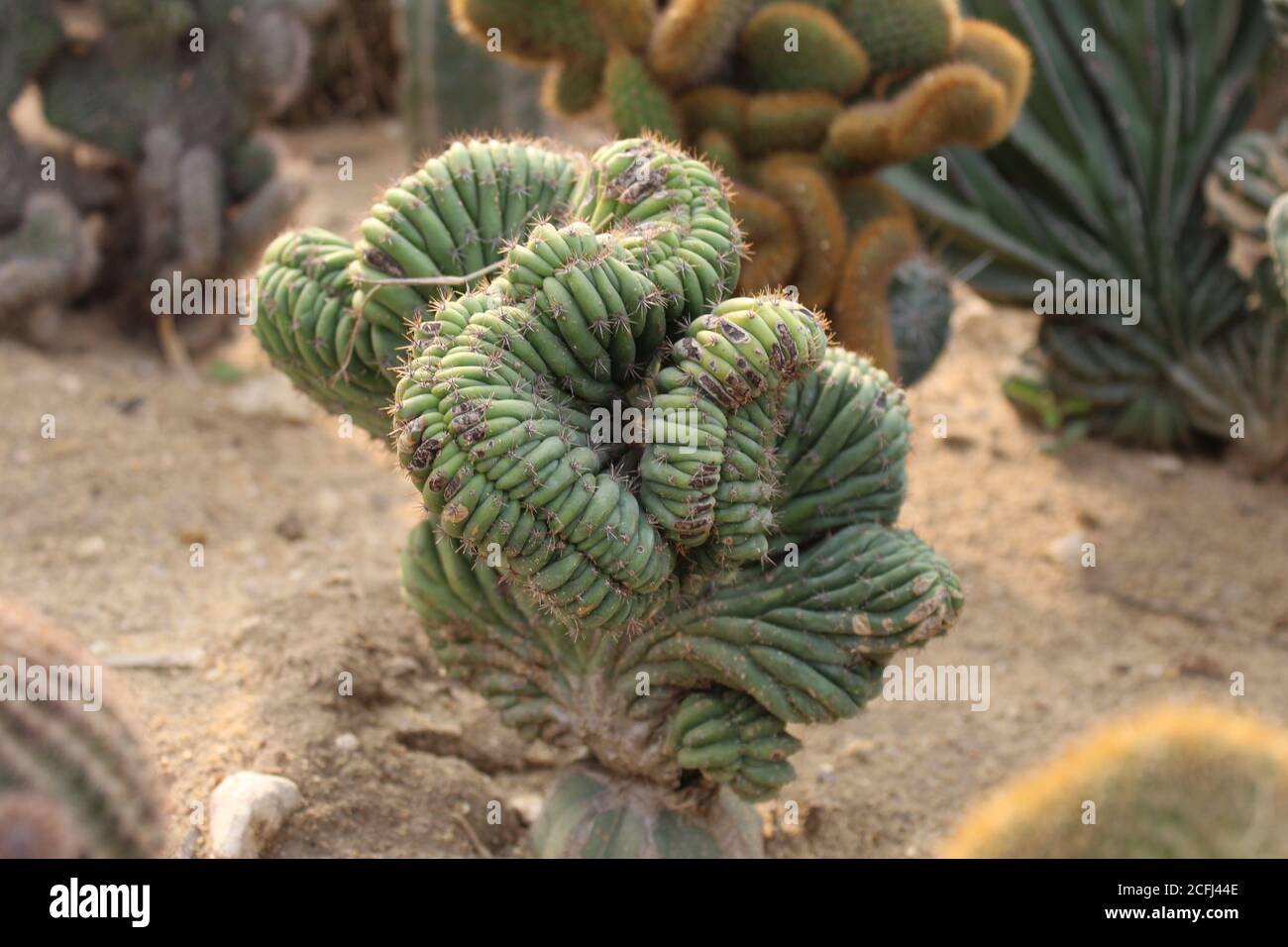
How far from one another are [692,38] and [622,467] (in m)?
2.09

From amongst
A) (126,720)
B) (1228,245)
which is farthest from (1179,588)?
(126,720)

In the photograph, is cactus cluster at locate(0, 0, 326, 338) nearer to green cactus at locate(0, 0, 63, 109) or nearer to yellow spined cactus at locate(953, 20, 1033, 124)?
green cactus at locate(0, 0, 63, 109)

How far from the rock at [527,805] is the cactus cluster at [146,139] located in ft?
9.56

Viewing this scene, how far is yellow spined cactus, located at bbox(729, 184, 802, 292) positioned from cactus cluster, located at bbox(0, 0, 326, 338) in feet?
7.85

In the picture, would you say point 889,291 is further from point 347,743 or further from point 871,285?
point 347,743

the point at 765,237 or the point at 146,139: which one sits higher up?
the point at 146,139

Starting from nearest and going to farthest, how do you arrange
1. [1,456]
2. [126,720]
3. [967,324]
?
[126,720]
[1,456]
[967,324]

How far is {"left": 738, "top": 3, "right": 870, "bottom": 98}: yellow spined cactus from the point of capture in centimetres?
417

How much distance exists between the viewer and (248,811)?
305 centimetres

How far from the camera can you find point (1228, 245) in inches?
217

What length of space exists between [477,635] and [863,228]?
1975 millimetres

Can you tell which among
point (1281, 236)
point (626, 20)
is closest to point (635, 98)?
point (626, 20)

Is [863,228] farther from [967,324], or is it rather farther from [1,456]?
[1,456]

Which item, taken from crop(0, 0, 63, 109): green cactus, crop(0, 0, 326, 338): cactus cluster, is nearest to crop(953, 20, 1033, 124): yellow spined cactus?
crop(0, 0, 326, 338): cactus cluster
